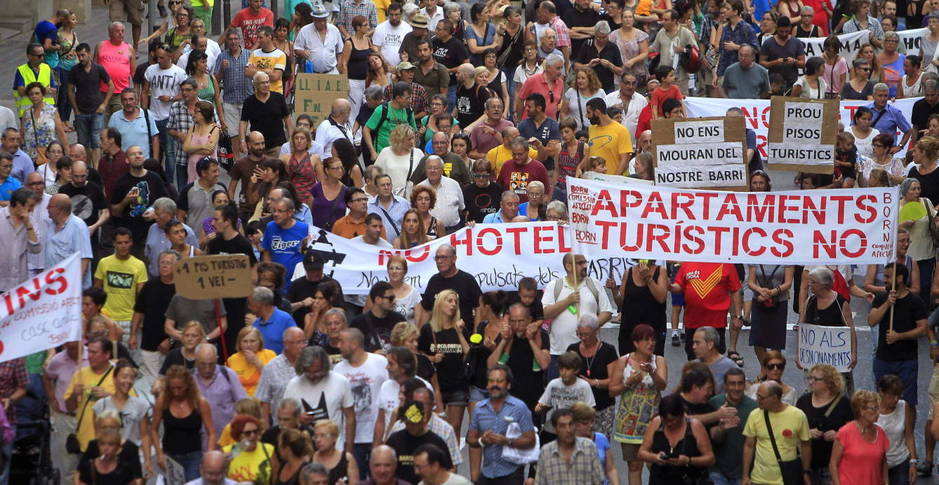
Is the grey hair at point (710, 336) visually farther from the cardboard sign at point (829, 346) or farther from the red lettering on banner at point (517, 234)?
the red lettering on banner at point (517, 234)

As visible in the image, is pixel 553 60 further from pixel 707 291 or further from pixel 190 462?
pixel 190 462

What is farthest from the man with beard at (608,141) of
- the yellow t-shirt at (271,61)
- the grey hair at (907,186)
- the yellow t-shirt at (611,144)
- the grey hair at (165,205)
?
the grey hair at (165,205)

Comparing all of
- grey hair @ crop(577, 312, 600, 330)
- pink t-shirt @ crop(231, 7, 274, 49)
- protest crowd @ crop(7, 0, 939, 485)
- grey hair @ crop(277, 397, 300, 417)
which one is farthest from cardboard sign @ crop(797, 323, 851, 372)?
pink t-shirt @ crop(231, 7, 274, 49)

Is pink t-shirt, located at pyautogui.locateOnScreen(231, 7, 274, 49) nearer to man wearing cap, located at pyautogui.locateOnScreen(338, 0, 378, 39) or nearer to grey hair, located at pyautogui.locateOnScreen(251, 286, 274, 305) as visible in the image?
man wearing cap, located at pyautogui.locateOnScreen(338, 0, 378, 39)

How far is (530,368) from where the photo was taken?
14.8 metres

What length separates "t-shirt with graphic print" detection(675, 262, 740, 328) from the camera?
54.3 feet

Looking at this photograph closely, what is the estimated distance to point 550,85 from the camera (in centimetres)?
2247

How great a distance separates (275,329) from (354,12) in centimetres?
1086

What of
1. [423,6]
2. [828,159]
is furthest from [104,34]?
[828,159]

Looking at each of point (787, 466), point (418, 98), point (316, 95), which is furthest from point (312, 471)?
point (316, 95)

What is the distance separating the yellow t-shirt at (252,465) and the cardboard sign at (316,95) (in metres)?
9.24

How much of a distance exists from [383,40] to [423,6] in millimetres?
2034

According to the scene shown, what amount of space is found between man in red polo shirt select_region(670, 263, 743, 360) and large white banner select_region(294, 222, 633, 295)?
2.56 ft

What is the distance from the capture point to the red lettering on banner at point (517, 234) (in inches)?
677
